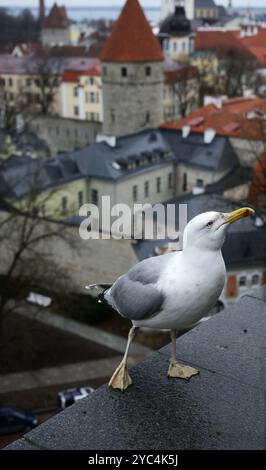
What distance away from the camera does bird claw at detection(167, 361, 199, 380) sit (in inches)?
135

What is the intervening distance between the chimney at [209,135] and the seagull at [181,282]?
2572cm

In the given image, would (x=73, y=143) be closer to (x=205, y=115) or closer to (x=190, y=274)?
(x=205, y=115)

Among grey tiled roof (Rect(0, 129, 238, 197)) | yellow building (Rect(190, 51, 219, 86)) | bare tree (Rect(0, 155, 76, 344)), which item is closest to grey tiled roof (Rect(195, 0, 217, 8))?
yellow building (Rect(190, 51, 219, 86))

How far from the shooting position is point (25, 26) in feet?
252

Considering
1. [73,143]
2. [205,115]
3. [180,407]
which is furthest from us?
[73,143]

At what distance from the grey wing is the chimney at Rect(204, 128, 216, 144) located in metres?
25.7

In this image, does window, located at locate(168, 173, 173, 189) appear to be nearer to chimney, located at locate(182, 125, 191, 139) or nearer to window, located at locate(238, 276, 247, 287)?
chimney, located at locate(182, 125, 191, 139)

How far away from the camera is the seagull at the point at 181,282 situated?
2873mm

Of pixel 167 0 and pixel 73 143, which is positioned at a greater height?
pixel 167 0

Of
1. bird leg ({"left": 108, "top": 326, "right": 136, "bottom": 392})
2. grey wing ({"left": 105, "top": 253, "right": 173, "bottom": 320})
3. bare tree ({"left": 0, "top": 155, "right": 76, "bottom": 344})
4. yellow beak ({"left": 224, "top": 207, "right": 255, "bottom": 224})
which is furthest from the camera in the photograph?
bare tree ({"left": 0, "top": 155, "right": 76, "bottom": 344})

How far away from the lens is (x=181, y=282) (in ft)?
9.70

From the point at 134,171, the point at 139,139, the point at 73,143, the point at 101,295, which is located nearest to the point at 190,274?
the point at 101,295

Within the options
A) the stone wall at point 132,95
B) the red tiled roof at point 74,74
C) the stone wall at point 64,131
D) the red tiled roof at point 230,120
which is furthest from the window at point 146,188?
the red tiled roof at point 74,74
